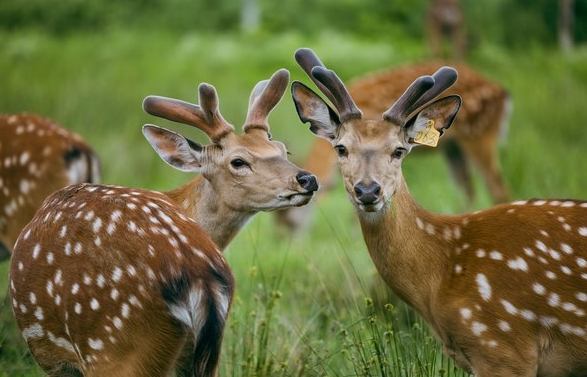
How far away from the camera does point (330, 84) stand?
5.30 metres

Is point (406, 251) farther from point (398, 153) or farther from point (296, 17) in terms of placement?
point (296, 17)

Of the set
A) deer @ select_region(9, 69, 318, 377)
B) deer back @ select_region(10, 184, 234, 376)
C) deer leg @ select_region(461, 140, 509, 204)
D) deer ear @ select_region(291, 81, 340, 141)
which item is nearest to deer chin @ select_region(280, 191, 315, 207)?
deer ear @ select_region(291, 81, 340, 141)

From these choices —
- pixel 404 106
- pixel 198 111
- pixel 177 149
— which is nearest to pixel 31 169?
pixel 177 149

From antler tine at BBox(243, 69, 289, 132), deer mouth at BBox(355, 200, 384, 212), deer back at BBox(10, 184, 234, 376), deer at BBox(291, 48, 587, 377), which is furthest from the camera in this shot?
antler tine at BBox(243, 69, 289, 132)

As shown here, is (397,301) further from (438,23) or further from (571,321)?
(438,23)

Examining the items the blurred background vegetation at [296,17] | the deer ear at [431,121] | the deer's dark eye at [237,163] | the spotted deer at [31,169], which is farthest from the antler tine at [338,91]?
the blurred background vegetation at [296,17]

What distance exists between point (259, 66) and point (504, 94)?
8232 mm

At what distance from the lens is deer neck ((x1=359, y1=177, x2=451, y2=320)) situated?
5.28m

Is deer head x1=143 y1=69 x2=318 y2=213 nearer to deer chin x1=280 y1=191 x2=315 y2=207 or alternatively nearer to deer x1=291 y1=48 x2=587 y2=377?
deer chin x1=280 y1=191 x2=315 y2=207

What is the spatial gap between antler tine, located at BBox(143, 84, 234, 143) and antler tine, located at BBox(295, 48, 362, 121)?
1.47 feet

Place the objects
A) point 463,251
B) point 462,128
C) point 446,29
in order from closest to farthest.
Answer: point 463,251 < point 462,128 < point 446,29

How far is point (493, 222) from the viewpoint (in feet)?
17.4

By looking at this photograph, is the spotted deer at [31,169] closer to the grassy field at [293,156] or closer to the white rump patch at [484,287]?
the grassy field at [293,156]

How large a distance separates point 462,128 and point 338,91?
5.42 metres
